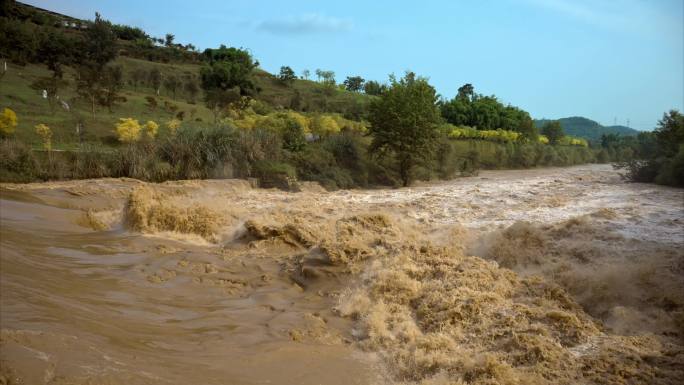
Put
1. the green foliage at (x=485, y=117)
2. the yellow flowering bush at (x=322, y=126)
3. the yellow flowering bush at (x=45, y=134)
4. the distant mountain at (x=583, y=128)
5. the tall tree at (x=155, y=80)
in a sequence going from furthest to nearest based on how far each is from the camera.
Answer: the distant mountain at (x=583, y=128) < the green foliage at (x=485, y=117) < the tall tree at (x=155, y=80) < the yellow flowering bush at (x=322, y=126) < the yellow flowering bush at (x=45, y=134)

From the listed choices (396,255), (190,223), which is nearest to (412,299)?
(396,255)

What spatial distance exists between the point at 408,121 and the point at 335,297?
1388 cm

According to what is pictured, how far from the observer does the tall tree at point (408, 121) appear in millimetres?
20469

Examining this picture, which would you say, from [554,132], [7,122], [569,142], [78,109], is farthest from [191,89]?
[569,142]

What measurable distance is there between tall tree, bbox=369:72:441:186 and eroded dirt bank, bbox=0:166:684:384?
8.65 m

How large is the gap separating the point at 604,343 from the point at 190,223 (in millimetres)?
8241

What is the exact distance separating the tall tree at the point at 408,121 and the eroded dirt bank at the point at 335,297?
8.65 meters

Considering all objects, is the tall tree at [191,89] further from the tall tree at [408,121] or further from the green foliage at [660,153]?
the green foliage at [660,153]

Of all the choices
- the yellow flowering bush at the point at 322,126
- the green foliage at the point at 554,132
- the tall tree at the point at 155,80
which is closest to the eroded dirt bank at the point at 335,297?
the yellow flowering bush at the point at 322,126

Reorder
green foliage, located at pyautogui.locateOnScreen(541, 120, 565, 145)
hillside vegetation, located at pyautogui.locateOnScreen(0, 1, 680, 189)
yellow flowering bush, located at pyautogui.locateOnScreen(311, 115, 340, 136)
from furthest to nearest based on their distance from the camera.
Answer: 1. green foliage, located at pyautogui.locateOnScreen(541, 120, 565, 145)
2. yellow flowering bush, located at pyautogui.locateOnScreen(311, 115, 340, 136)
3. hillside vegetation, located at pyautogui.locateOnScreen(0, 1, 680, 189)

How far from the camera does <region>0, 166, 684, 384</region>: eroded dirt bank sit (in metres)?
4.55

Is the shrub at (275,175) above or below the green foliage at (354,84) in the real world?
below

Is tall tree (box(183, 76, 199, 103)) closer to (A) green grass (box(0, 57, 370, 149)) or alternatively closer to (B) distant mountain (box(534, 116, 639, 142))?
(A) green grass (box(0, 57, 370, 149))

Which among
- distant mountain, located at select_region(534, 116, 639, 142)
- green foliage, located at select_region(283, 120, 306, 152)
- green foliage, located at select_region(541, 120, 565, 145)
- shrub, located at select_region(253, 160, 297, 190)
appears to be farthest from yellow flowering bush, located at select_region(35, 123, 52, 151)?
distant mountain, located at select_region(534, 116, 639, 142)
